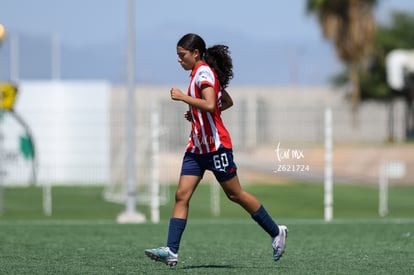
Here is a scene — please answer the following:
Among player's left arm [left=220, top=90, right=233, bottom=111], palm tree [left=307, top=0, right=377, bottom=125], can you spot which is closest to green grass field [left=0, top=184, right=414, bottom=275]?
player's left arm [left=220, top=90, right=233, bottom=111]

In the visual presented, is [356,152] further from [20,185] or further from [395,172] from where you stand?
[20,185]

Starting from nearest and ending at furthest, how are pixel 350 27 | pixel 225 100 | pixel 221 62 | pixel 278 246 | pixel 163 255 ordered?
pixel 163 255
pixel 221 62
pixel 225 100
pixel 278 246
pixel 350 27

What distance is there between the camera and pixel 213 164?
10102mm

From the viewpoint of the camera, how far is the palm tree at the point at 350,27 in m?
49.7

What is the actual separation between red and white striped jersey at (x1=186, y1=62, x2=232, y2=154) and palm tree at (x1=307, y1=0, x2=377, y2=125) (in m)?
39.7

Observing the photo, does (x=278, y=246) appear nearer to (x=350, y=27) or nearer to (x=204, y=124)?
(x=204, y=124)

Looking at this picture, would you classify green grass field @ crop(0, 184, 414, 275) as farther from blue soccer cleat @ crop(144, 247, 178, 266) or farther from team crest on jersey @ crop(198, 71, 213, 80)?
team crest on jersey @ crop(198, 71, 213, 80)

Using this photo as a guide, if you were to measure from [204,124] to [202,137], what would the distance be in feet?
0.39

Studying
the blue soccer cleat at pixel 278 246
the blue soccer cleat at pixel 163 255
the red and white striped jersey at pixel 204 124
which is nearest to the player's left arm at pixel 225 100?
the red and white striped jersey at pixel 204 124

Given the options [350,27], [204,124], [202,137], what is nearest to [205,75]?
[204,124]

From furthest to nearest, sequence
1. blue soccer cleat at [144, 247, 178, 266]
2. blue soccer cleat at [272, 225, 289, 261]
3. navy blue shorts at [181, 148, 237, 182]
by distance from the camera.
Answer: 1. blue soccer cleat at [272, 225, 289, 261]
2. navy blue shorts at [181, 148, 237, 182]
3. blue soccer cleat at [144, 247, 178, 266]

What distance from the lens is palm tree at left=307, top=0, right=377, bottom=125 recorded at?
1955 inches

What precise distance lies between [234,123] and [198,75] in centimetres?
2273

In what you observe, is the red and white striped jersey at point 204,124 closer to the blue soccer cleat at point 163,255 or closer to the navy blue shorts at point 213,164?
the navy blue shorts at point 213,164
